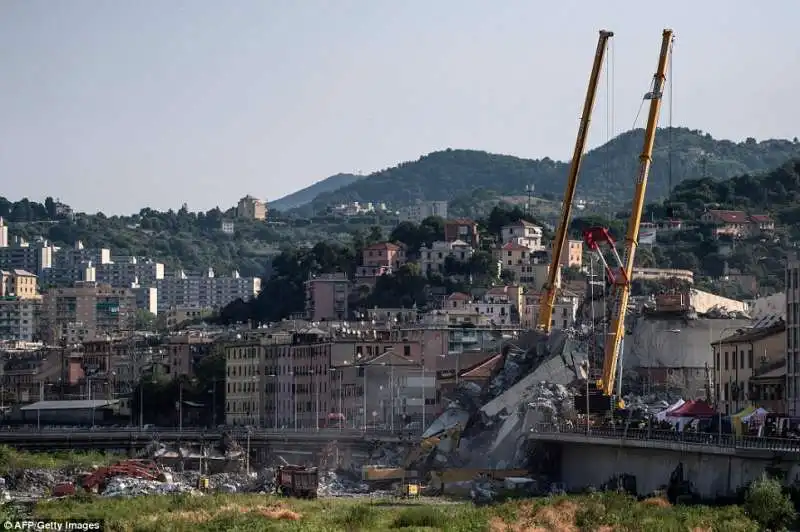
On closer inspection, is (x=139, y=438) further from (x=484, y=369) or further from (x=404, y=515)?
(x=404, y=515)

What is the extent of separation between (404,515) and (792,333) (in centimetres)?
1892

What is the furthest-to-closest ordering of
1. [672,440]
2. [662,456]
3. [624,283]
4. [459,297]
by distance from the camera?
[459,297] → [624,283] → [662,456] → [672,440]

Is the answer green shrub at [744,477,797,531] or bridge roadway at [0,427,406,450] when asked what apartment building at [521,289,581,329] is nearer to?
bridge roadway at [0,427,406,450]

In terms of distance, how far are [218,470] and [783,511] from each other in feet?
169

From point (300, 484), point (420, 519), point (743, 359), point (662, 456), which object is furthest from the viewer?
point (743, 359)

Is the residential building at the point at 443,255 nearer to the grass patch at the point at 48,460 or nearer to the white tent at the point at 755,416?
the grass patch at the point at 48,460

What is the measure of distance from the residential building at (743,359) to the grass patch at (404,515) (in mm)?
16094

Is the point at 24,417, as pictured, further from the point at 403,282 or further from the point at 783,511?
the point at 783,511

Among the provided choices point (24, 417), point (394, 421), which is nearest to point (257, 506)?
point (394, 421)

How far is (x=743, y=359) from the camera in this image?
9525cm

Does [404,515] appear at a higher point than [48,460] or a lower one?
higher

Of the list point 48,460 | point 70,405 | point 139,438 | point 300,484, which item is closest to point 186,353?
point 70,405

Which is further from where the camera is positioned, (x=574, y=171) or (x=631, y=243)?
(x=574, y=171)

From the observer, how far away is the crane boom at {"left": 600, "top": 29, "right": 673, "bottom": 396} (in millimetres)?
96938
